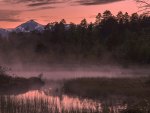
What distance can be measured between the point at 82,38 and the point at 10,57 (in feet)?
37.4

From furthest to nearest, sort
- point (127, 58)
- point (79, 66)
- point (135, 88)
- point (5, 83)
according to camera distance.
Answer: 1. point (79, 66)
2. point (127, 58)
3. point (5, 83)
4. point (135, 88)

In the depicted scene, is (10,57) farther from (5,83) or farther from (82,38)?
(5,83)

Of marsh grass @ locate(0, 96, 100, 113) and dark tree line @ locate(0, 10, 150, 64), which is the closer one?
marsh grass @ locate(0, 96, 100, 113)

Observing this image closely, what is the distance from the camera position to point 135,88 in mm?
34969

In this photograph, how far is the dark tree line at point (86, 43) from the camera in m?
62.2

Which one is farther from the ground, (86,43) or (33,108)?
(33,108)

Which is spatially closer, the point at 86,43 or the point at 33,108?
the point at 33,108

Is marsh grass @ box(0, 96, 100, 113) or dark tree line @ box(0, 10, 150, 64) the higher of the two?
marsh grass @ box(0, 96, 100, 113)

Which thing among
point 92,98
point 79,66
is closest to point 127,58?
point 79,66

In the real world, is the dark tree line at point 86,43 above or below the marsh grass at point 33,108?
below

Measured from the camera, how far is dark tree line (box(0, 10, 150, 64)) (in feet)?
204

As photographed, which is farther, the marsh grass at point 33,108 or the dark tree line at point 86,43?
the dark tree line at point 86,43

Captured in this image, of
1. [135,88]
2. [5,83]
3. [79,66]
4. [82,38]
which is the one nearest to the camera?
[135,88]

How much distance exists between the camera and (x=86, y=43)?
250ft
